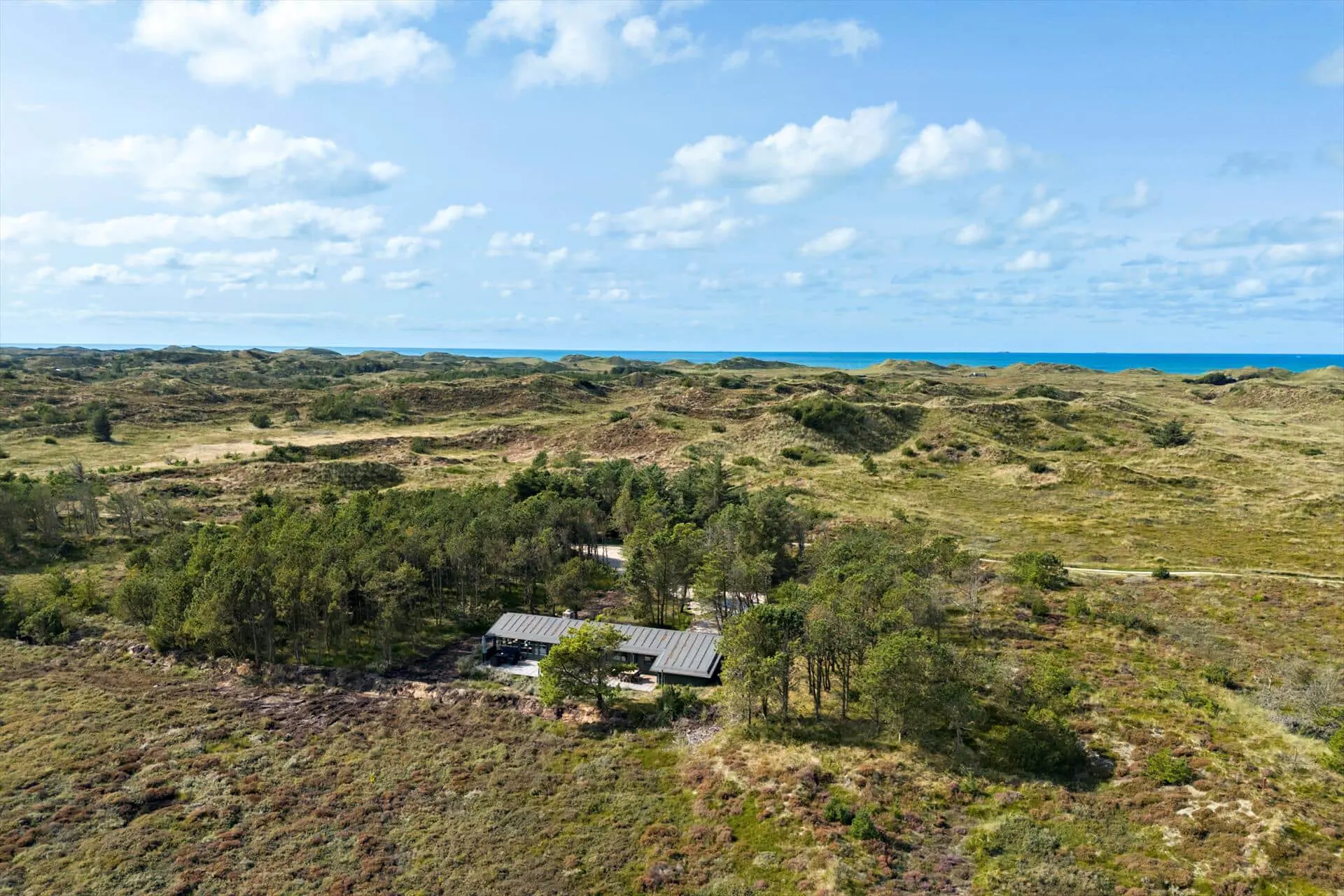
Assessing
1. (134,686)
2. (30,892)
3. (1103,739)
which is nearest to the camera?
(30,892)

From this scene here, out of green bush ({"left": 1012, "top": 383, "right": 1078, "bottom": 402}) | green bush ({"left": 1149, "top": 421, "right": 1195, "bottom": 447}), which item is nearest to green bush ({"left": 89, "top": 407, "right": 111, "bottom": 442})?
green bush ({"left": 1149, "top": 421, "right": 1195, "bottom": 447})

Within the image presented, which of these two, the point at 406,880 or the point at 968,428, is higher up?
the point at 968,428

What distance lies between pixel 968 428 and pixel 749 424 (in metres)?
41.2

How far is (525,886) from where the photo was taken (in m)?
27.0

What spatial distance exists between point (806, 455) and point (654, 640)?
228ft

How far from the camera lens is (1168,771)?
31.6 m

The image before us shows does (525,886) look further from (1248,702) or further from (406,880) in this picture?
(1248,702)

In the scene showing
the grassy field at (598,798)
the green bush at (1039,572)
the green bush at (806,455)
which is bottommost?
the grassy field at (598,798)

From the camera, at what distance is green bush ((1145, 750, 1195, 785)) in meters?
31.3

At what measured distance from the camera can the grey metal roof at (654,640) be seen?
145ft

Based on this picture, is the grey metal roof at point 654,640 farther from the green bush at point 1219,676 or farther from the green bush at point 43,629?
the green bush at point 43,629

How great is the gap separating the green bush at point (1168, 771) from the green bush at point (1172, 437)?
4126 inches

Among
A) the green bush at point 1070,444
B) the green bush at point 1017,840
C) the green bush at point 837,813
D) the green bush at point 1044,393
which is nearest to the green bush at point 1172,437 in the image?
the green bush at point 1070,444

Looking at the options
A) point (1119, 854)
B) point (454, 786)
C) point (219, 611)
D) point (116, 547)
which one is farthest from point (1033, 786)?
point (116, 547)
